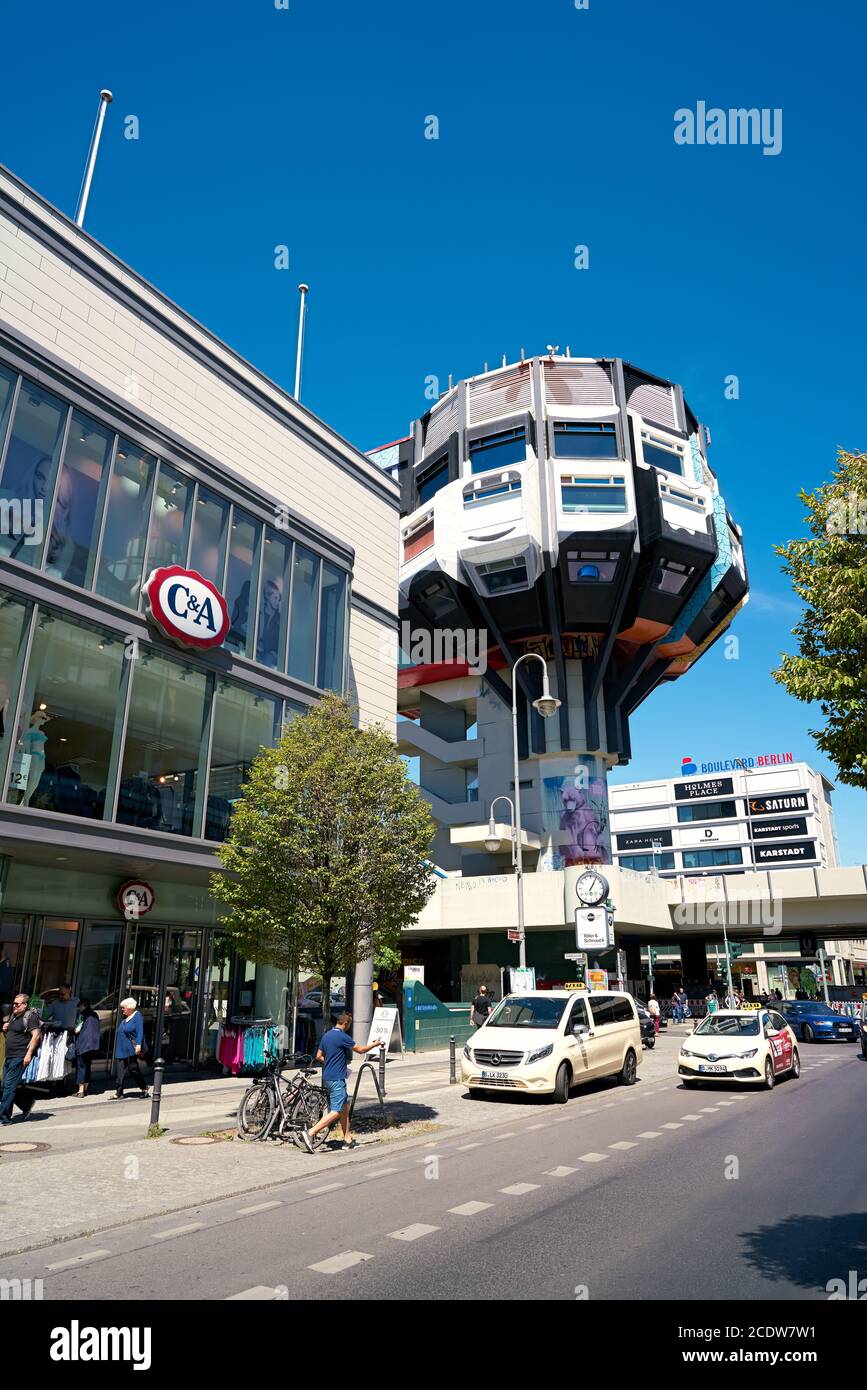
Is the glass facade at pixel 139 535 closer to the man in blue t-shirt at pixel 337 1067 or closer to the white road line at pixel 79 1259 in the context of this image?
the man in blue t-shirt at pixel 337 1067

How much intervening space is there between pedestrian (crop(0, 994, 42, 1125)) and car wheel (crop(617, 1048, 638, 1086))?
40.1ft

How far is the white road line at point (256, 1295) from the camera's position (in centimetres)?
552

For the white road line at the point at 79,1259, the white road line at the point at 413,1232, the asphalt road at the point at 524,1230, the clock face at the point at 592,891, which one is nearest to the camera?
the asphalt road at the point at 524,1230

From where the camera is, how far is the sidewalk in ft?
26.7

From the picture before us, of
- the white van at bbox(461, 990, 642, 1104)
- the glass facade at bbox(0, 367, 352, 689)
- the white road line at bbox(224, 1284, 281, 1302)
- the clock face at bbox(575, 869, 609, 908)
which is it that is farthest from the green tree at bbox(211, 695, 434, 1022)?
the clock face at bbox(575, 869, 609, 908)

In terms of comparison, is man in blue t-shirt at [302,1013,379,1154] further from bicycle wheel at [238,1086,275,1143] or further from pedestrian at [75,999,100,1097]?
pedestrian at [75,999,100,1097]

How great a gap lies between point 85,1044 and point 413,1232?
1070 cm

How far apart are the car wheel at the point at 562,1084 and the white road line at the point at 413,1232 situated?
362 inches

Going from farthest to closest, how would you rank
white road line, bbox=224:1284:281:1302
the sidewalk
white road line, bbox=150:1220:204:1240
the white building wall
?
the white building wall, the sidewalk, white road line, bbox=150:1220:204:1240, white road line, bbox=224:1284:281:1302

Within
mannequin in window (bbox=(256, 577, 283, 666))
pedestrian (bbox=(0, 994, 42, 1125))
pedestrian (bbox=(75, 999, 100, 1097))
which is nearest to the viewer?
pedestrian (bbox=(0, 994, 42, 1125))

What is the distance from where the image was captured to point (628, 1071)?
763 inches

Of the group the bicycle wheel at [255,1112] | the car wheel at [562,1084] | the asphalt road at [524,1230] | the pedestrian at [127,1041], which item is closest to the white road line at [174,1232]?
the asphalt road at [524,1230]

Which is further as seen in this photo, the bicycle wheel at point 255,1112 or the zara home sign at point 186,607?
the zara home sign at point 186,607
